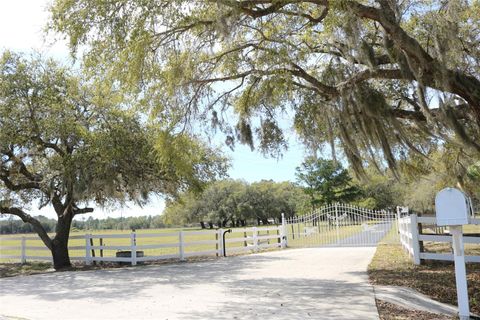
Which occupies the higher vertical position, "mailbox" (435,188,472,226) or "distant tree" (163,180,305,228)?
"distant tree" (163,180,305,228)

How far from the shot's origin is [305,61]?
37.6 ft

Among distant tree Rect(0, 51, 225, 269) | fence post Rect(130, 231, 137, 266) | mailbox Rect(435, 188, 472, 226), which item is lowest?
fence post Rect(130, 231, 137, 266)

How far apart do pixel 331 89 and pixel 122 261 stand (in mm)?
9525

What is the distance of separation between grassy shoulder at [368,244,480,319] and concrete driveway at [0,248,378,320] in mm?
450

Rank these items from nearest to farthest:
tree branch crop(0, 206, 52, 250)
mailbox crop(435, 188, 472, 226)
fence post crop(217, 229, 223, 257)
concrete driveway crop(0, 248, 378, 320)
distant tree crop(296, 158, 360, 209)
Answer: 1. mailbox crop(435, 188, 472, 226)
2. concrete driveway crop(0, 248, 378, 320)
3. tree branch crop(0, 206, 52, 250)
4. fence post crop(217, 229, 223, 257)
5. distant tree crop(296, 158, 360, 209)

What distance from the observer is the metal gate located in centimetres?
2032

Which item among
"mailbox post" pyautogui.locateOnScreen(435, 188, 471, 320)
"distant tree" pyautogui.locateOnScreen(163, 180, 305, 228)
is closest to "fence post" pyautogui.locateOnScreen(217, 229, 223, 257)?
"mailbox post" pyautogui.locateOnScreen(435, 188, 471, 320)

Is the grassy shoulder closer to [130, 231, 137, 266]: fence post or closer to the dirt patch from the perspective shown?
the dirt patch

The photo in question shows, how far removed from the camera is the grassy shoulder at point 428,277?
811 centimetres

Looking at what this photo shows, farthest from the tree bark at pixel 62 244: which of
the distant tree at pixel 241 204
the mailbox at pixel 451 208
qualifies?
the distant tree at pixel 241 204

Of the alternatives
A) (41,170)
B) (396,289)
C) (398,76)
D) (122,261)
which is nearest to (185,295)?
(396,289)

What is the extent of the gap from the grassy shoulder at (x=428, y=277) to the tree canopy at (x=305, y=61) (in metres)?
2.51

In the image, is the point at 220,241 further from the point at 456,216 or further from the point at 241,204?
the point at 241,204

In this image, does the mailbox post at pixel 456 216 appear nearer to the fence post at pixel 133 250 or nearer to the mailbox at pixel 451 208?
the mailbox at pixel 451 208
